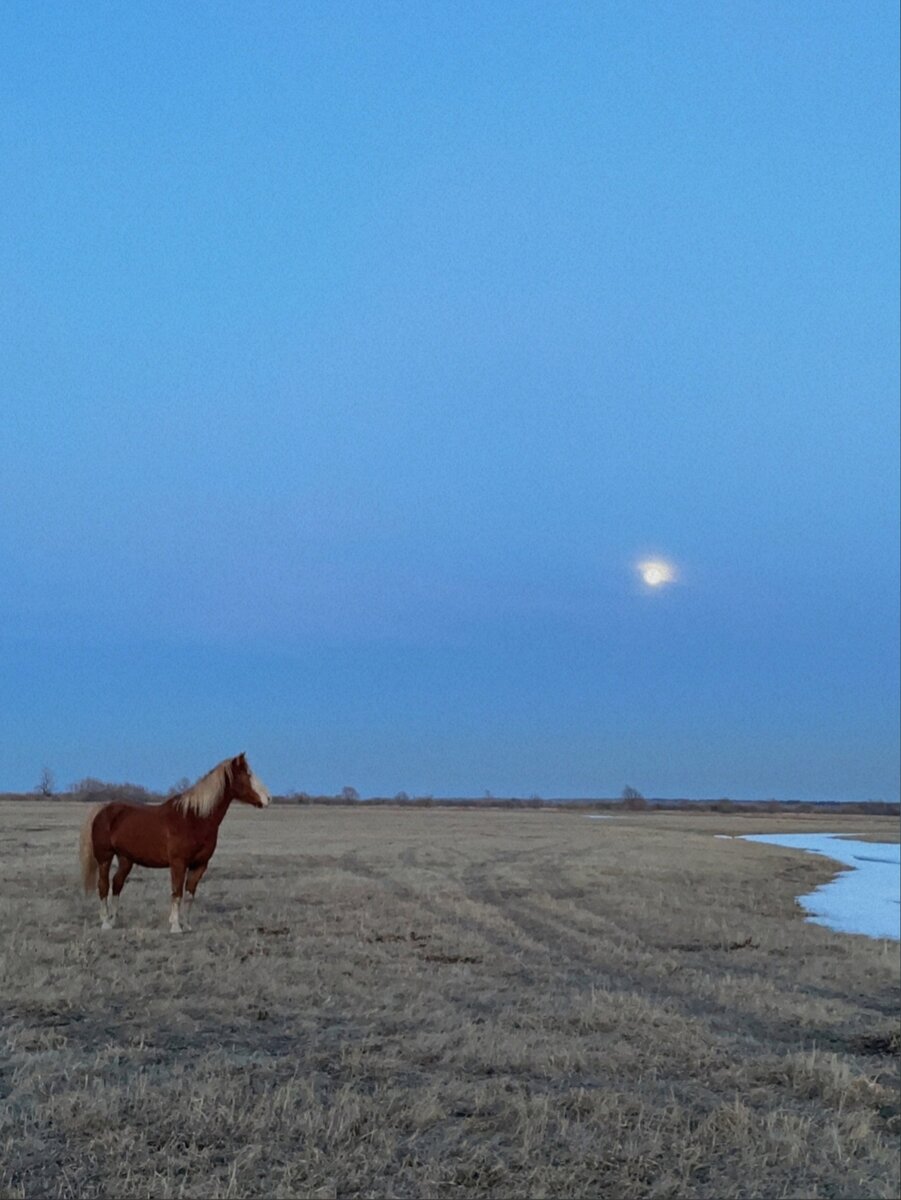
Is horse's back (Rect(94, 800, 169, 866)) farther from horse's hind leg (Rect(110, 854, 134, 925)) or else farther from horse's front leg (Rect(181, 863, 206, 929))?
horse's front leg (Rect(181, 863, 206, 929))

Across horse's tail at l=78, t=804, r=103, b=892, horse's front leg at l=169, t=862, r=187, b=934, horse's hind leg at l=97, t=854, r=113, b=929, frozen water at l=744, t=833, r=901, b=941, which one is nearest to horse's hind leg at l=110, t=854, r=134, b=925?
horse's hind leg at l=97, t=854, r=113, b=929

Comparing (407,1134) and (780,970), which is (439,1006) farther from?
(780,970)

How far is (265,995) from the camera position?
34.6ft

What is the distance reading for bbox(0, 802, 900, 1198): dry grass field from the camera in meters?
5.81

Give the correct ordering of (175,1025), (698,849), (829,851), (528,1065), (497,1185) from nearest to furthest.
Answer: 1. (497,1185)
2. (528,1065)
3. (175,1025)
4. (698,849)
5. (829,851)

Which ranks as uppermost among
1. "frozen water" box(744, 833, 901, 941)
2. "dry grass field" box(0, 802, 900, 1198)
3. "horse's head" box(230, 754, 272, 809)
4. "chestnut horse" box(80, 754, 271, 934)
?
"horse's head" box(230, 754, 272, 809)

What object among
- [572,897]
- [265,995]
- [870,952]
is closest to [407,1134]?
[265,995]

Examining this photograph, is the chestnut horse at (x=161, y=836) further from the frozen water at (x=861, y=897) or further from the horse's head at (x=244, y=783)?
the frozen water at (x=861, y=897)

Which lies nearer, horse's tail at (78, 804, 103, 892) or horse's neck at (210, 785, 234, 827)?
horse's tail at (78, 804, 103, 892)

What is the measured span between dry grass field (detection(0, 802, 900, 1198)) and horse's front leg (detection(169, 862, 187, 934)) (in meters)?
0.47

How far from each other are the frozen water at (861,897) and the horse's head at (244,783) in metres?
13.8

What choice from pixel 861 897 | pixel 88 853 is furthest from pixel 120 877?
pixel 861 897

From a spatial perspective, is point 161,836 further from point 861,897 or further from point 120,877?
point 861,897

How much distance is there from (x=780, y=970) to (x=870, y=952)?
3.30 m
